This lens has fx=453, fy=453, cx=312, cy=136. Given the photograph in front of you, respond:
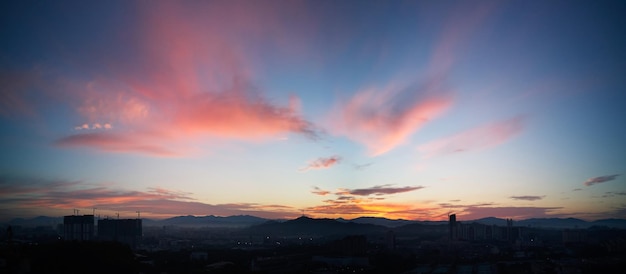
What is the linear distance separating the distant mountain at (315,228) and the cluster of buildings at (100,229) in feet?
149

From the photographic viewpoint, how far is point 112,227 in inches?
1735

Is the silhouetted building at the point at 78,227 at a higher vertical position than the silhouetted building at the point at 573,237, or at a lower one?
higher

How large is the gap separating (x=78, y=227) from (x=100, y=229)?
1.95 m

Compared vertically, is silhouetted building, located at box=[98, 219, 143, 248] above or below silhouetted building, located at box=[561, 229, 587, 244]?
above

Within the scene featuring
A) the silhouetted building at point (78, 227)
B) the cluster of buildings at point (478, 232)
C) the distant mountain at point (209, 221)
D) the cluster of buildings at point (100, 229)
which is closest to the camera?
the silhouetted building at point (78, 227)

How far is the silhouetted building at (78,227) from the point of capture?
42.8 metres

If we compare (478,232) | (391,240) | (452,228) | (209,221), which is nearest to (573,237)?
(478,232)

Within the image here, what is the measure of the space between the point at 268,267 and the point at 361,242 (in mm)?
12952

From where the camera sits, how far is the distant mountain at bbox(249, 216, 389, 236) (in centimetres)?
8831

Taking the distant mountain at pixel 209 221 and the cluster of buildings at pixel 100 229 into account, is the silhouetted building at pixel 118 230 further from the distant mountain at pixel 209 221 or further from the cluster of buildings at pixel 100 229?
the distant mountain at pixel 209 221

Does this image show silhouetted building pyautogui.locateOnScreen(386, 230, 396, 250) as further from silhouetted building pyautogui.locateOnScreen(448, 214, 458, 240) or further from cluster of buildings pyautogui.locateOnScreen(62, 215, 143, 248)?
cluster of buildings pyautogui.locateOnScreen(62, 215, 143, 248)

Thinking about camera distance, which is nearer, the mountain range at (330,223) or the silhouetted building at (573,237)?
the silhouetted building at (573,237)

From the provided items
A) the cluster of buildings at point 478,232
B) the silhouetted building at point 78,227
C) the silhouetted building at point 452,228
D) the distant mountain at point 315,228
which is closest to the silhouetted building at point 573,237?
the cluster of buildings at point 478,232

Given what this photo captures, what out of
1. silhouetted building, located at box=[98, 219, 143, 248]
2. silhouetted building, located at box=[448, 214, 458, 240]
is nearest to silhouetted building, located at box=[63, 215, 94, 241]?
silhouetted building, located at box=[98, 219, 143, 248]
